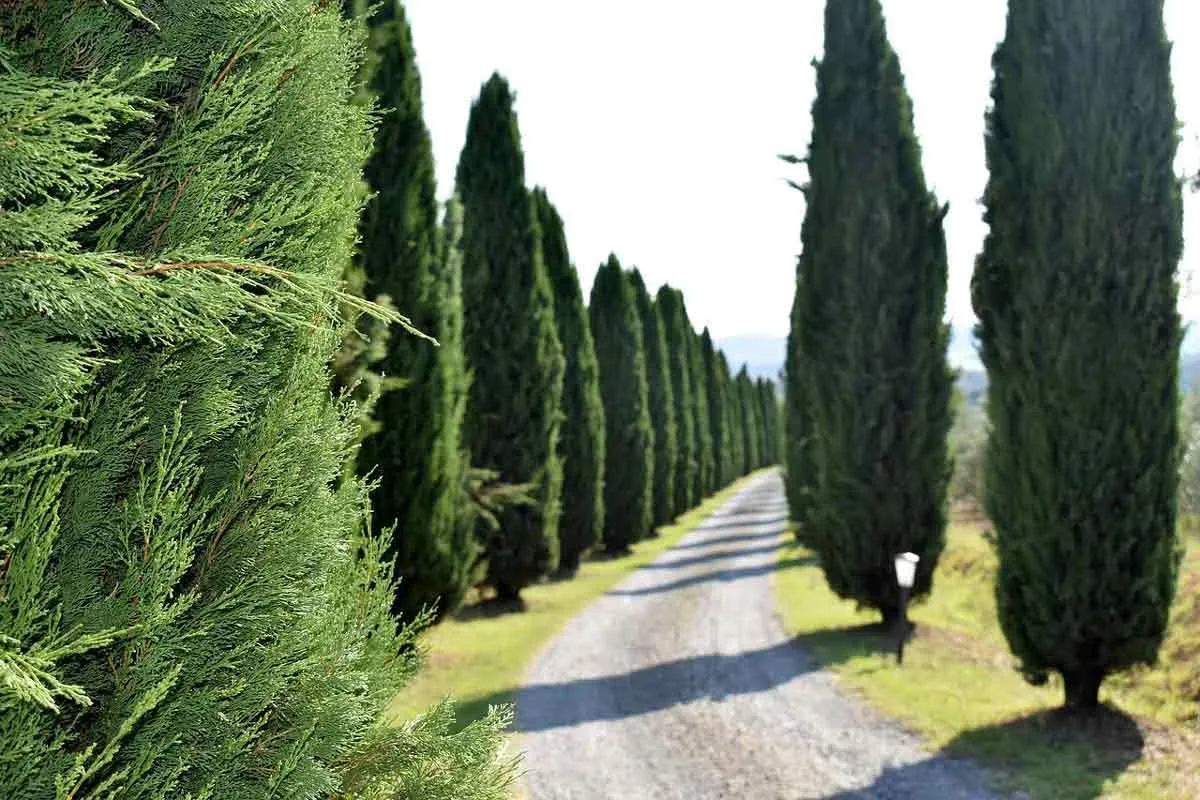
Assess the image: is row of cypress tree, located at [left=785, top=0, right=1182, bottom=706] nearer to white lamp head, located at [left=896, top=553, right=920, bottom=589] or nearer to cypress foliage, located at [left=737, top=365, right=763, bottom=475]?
white lamp head, located at [left=896, top=553, right=920, bottom=589]

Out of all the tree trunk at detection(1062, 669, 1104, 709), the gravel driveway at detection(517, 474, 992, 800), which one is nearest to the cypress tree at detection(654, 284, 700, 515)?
the gravel driveway at detection(517, 474, 992, 800)

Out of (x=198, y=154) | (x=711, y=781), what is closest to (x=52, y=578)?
(x=198, y=154)

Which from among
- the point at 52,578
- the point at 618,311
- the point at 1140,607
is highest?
the point at 618,311

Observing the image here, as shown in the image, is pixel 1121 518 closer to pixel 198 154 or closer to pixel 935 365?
pixel 935 365

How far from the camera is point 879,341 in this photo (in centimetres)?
1356

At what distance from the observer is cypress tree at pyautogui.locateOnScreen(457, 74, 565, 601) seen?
690 inches

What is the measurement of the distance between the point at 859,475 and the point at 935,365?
209 cm

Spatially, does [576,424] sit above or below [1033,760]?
above

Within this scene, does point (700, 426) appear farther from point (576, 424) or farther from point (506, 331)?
point (506, 331)

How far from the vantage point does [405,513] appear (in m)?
11.1

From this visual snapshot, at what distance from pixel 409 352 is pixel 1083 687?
8606mm

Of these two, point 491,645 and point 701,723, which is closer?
point 701,723

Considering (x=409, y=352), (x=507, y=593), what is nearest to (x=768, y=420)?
(x=507, y=593)

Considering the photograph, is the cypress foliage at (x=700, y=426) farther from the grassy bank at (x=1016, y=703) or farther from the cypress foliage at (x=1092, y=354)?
the cypress foliage at (x=1092, y=354)
